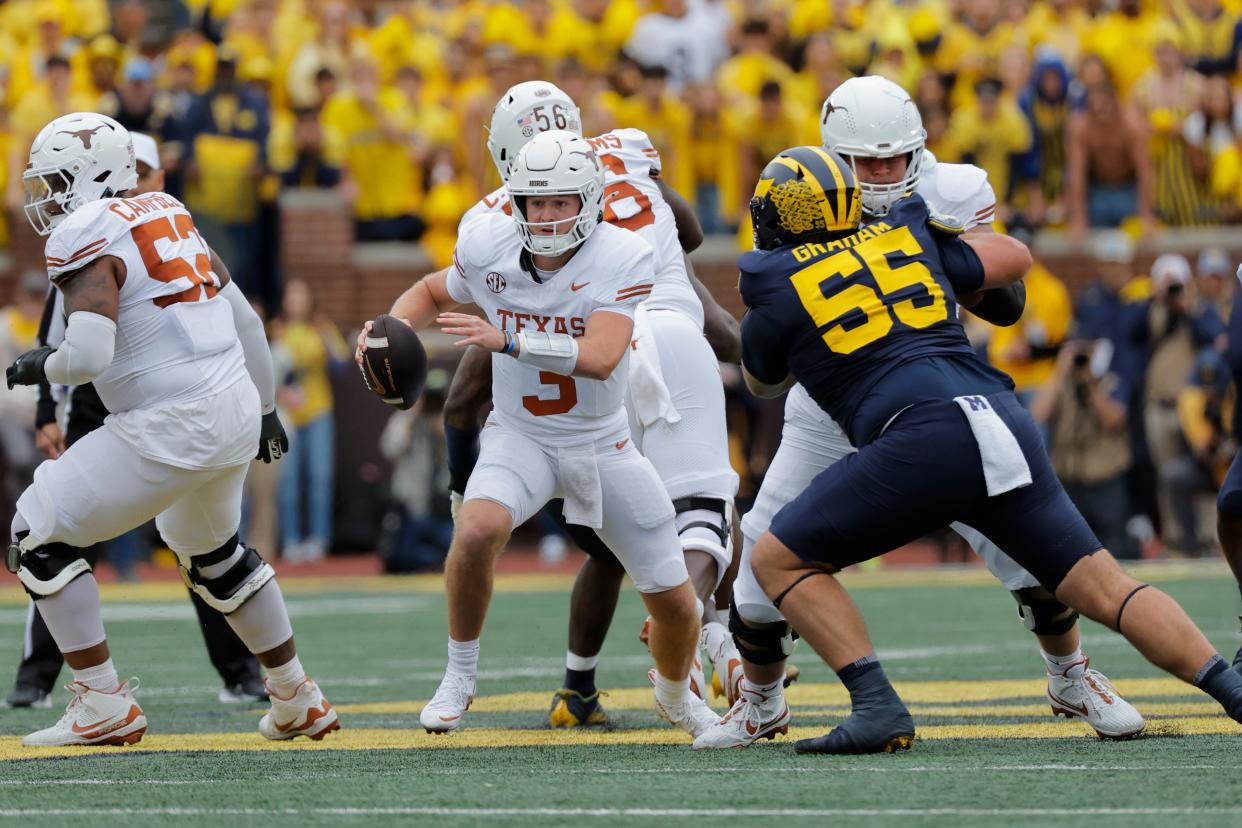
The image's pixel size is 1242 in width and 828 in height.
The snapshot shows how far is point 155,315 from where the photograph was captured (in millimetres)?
6164

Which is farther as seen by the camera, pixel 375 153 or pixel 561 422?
pixel 375 153

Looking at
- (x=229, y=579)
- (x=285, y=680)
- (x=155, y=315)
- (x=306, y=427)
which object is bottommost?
(x=306, y=427)

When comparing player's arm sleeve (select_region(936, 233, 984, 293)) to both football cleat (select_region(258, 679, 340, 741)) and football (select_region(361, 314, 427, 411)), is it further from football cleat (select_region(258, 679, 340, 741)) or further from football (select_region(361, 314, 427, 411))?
football cleat (select_region(258, 679, 340, 741))

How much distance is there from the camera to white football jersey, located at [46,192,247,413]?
611 cm

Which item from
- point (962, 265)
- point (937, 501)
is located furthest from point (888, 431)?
point (962, 265)

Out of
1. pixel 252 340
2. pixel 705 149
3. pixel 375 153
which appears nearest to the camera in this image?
pixel 252 340

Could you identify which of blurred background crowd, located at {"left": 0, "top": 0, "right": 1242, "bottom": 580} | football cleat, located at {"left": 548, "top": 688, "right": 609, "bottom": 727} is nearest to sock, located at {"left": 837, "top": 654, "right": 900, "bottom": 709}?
football cleat, located at {"left": 548, "top": 688, "right": 609, "bottom": 727}

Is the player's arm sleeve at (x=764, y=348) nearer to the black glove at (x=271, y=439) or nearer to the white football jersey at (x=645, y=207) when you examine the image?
the white football jersey at (x=645, y=207)

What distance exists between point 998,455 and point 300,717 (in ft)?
7.55

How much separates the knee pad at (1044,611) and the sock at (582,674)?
144 cm

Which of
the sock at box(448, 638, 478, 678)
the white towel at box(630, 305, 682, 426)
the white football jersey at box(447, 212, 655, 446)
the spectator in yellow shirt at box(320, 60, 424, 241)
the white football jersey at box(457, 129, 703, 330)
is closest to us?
the white football jersey at box(447, 212, 655, 446)

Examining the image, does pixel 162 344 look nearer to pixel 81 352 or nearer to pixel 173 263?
pixel 173 263

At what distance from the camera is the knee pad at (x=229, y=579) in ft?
20.9

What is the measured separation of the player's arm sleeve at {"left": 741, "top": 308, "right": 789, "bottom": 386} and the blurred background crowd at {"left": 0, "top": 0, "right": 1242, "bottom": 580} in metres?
8.49
